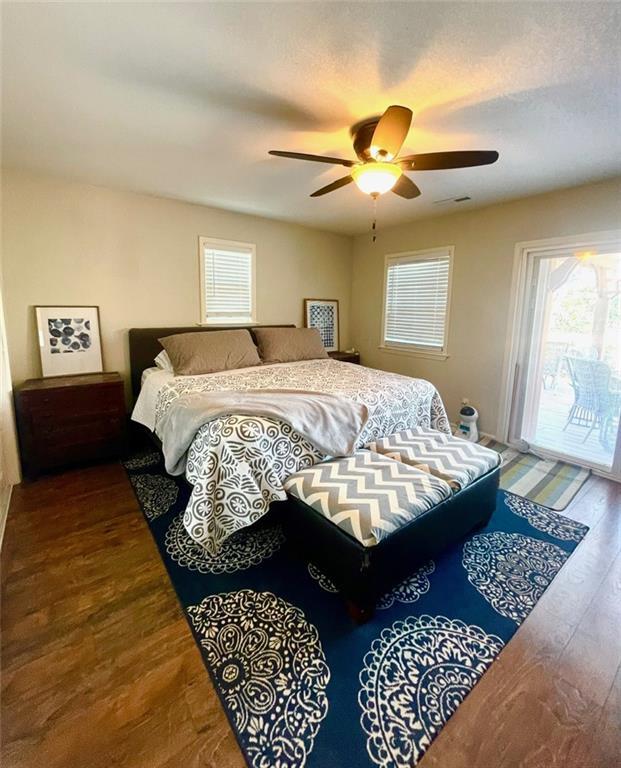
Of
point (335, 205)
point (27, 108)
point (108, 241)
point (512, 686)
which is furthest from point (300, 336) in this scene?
point (512, 686)

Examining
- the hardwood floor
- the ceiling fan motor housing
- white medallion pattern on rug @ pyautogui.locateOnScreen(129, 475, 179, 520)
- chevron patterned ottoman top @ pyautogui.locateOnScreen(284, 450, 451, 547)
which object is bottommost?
the hardwood floor

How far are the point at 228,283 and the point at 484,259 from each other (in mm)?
2801

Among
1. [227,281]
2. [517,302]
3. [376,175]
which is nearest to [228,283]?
[227,281]

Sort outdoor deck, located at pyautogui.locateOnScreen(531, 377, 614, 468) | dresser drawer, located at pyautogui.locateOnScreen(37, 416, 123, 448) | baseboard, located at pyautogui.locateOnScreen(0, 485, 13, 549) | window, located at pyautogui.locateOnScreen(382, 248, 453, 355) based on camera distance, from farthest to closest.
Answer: window, located at pyautogui.locateOnScreen(382, 248, 453, 355), outdoor deck, located at pyautogui.locateOnScreen(531, 377, 614, 468), dresser drawer, located at pyautogui.locateOnScreen(37, 416, 123, 448), baseboard, located at pyautogui.locateOnScreen(0, 485, 13, 549)

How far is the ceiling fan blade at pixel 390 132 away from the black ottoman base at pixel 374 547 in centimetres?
185

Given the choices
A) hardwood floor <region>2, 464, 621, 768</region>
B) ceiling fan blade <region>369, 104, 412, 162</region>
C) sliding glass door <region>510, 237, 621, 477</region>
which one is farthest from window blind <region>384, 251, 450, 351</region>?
hardwood floor <region>2, 464, 621, 768</region>

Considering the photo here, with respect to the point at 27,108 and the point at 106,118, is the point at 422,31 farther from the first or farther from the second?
the point at 27,108

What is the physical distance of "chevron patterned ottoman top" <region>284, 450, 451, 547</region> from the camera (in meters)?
1.55

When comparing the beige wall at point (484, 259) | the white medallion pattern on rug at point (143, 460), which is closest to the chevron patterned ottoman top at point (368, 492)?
the white medallion pattern on rug at point (143, 460)

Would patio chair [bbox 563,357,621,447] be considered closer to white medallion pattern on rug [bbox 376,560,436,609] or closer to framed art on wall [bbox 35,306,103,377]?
white medallion pattern on rug [bbox 376,560,436,609]

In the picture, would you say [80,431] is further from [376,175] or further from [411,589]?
[376,175]

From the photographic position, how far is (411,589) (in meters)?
1.78

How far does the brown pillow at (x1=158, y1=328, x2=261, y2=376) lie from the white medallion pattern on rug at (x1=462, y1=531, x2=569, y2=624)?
8.09 feet

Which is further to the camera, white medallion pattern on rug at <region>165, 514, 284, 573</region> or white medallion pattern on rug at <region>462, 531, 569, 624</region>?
white medallion pattern on rug at <region>165, 514, 284, 573</region>
